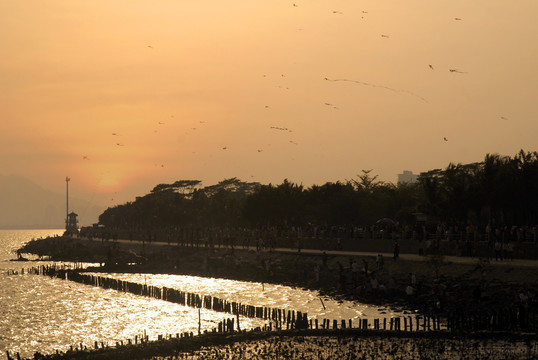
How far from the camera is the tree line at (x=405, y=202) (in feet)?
279

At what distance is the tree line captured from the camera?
3349 inches

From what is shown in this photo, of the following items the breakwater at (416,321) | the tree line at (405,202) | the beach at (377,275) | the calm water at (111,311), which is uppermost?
the tree line at (405,202)

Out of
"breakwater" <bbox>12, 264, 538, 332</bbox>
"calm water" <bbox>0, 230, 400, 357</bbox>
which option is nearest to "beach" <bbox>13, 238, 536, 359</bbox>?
"breakwater" <bbox>12, 264, 538, 332</bbox>

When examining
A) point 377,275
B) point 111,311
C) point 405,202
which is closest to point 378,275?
point 377,275

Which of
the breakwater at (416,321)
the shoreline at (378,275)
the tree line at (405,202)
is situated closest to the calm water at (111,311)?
the breakwater at (416,321)

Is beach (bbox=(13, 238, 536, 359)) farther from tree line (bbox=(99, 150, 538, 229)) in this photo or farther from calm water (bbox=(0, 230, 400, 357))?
tree line (bbox=(99, 150, 538, 229))

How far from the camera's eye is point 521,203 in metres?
85.5

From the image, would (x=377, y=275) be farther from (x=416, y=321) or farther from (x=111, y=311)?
(x=111, y=311)

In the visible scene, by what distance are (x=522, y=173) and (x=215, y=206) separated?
105243mm

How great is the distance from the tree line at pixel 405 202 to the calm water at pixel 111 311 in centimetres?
2010

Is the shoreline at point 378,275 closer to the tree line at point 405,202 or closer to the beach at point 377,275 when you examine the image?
the beach at point 377,275

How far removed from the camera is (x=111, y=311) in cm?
7406

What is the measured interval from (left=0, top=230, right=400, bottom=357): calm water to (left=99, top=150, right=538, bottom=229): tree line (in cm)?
2010

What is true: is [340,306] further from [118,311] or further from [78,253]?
[78,253]
